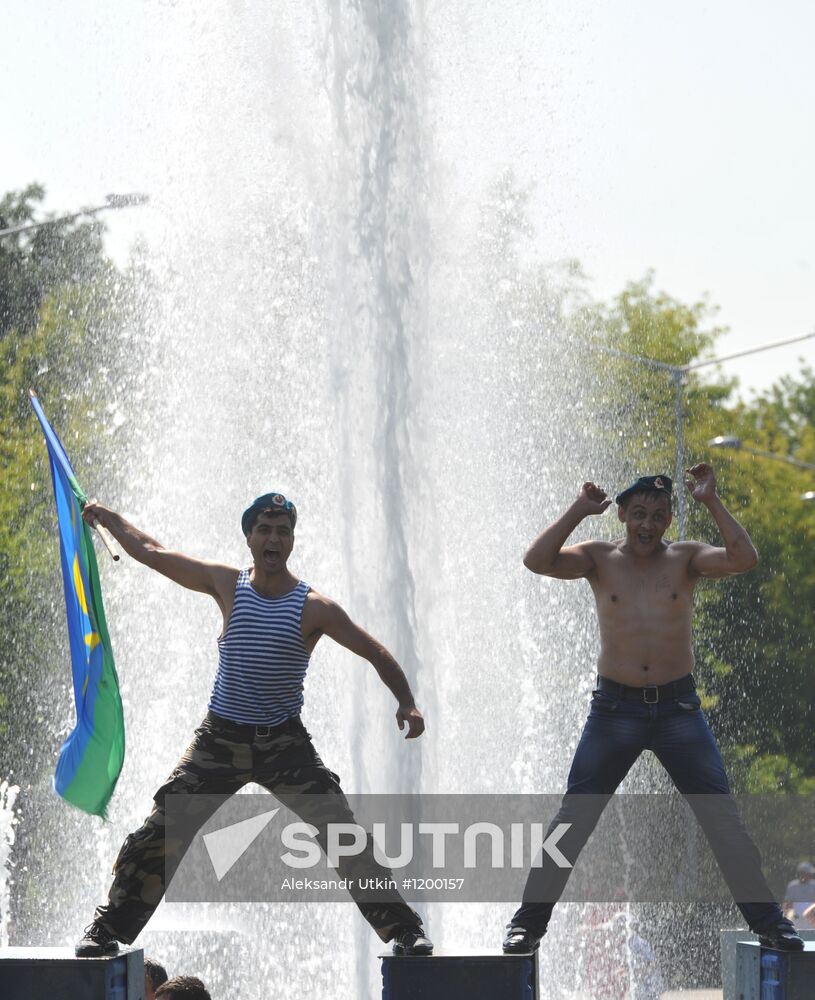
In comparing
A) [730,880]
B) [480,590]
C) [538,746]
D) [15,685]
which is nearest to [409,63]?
[480,590]

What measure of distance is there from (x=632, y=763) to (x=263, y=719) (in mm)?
1277

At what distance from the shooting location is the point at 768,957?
538 cm

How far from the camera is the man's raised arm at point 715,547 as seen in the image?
18.7ft

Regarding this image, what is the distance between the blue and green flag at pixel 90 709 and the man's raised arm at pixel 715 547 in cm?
218

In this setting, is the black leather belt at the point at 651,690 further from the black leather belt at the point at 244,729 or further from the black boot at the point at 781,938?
the black leather belt at the point at 244,729

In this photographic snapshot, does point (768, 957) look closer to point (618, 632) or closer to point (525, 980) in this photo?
point (525, 980)

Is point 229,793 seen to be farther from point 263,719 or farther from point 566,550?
point 566,550

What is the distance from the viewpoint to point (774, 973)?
17.5 feet

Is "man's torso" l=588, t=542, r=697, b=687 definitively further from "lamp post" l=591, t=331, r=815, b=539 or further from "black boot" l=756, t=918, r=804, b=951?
"lamp post" l=591, t=331, r=815, b=539

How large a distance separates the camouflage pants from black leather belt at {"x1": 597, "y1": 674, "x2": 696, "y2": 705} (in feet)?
3.31

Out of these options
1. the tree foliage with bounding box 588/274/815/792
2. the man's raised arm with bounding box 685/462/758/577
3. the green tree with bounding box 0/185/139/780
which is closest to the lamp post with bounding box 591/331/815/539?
the tree foliage with bounding box 588/274/815/792

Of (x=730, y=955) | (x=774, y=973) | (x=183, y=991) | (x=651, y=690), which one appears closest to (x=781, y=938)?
(x=774, y=973)

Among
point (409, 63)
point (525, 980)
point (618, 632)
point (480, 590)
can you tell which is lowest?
point (525, 980)

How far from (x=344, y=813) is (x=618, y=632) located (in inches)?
45.3
